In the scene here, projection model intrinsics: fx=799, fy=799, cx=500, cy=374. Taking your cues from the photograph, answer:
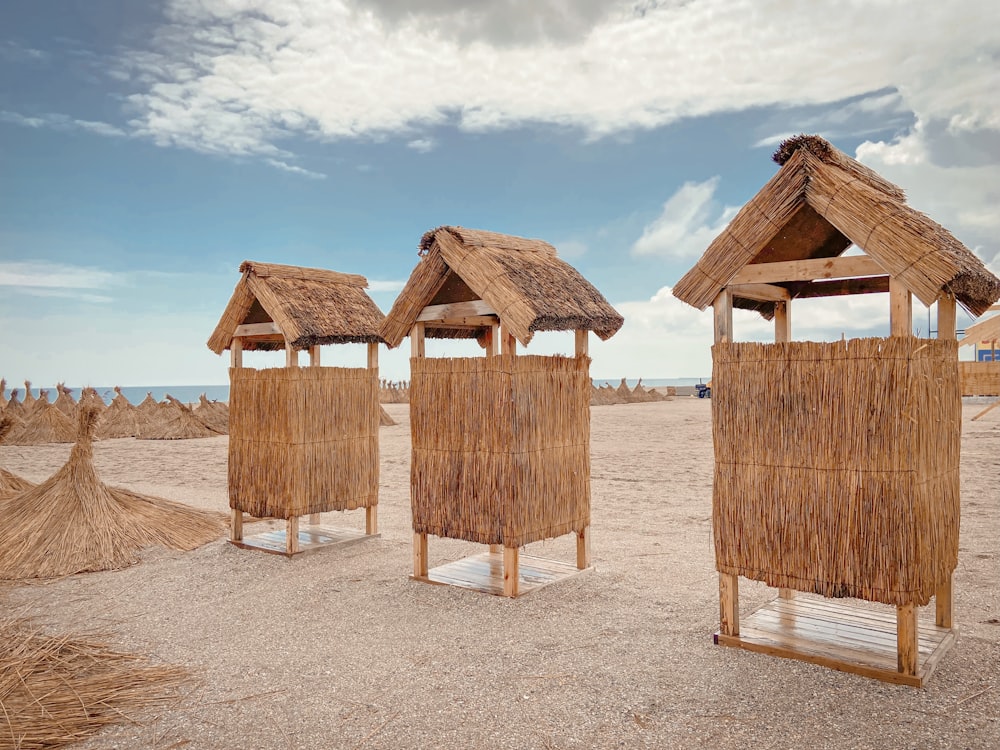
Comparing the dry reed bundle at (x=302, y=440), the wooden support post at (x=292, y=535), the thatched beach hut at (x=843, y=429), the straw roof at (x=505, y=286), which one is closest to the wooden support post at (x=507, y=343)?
the straw roof at (x=505, y=286)

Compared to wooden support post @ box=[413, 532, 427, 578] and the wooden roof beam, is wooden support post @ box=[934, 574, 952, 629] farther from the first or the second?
wooden support post @ box=[413, 532, 427, 578]

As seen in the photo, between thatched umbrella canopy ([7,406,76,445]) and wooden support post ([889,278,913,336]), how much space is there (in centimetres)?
1957

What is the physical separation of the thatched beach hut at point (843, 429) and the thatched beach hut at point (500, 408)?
1.43 m

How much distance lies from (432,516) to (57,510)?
13.0ft

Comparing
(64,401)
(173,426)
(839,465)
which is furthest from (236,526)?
(64,401)

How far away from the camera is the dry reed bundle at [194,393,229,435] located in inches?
822

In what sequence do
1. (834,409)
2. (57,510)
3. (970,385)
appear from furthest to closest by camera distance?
(970,385), (57,510), (834,409)

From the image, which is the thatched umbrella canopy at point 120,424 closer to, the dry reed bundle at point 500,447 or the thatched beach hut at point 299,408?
the thatched beach hut at point 299,408

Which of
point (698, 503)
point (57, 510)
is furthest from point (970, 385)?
point (57, 510)

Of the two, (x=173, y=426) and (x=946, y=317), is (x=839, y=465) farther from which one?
(x=173, y=426)

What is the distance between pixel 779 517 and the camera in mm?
4320

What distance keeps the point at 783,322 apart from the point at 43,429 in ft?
62.0

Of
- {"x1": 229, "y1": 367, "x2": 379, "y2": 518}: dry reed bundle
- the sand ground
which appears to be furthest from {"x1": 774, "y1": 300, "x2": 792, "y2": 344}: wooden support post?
{"x1": 229, "y1": 367, "x2": 379, "y2": 518}: dry reed bundle

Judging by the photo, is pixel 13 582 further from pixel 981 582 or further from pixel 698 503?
pixel 981 582
